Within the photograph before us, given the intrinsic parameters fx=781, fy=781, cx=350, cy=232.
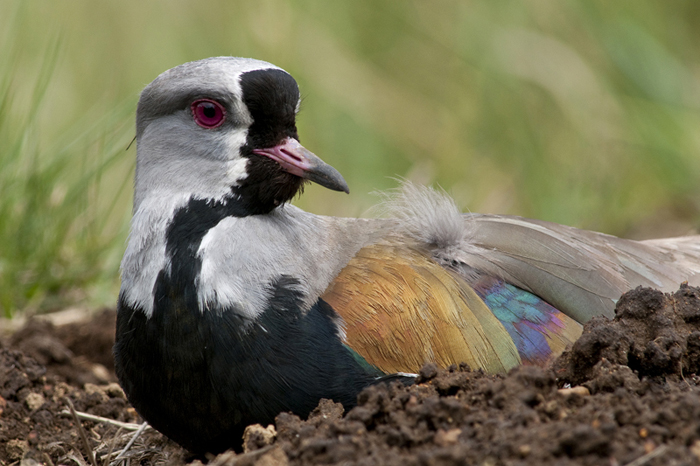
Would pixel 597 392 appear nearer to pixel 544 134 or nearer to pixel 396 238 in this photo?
pixel 396 238

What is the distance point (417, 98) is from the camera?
30.2 ft

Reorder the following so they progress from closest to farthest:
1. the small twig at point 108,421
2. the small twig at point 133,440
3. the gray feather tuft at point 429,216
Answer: the small twig at point 133,440
the gray feather tuft at point 429,216
the small twig at point 108,421

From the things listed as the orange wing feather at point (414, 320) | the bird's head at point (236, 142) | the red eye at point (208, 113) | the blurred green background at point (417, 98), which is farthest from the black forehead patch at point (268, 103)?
the blurred green background at point (417, 98)

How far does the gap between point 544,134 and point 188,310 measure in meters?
5.81

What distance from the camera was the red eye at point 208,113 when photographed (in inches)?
141

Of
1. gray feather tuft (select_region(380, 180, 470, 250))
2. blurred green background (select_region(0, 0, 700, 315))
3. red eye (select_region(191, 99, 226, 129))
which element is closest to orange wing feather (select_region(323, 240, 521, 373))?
gray feather tuft (select_region(380, 180, 470, 250))

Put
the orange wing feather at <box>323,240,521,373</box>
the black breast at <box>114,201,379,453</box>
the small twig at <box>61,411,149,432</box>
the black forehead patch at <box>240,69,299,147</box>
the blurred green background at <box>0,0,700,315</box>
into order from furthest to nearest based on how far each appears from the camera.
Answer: the blurred green background at <box>0,0,700,315</box>
the small twig at <box>61,411,149,432</box>
the black forehead patch at <box>240,69,299,147</box>
the orange wing feather at <box>323,240,521,373</box>
the black breast at <box>114,201,379,453</box>

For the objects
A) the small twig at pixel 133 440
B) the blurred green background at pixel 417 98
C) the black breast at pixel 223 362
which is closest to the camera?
the black breast at pixel 223 362

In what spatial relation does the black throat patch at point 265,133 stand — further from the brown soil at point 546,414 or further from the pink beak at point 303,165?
the brown soil at point 546,414

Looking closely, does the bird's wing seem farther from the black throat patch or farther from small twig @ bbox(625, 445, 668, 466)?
small twig @ bbox(625, 445, 668, 466)

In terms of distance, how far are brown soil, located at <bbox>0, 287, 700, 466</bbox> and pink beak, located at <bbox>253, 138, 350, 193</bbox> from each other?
41.1 inches

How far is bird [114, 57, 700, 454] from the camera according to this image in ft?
10.6

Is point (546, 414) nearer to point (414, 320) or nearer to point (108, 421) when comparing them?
point (414, 320)

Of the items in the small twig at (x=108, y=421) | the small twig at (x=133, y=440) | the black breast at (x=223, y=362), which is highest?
the black breast at (x=223, y=362)
